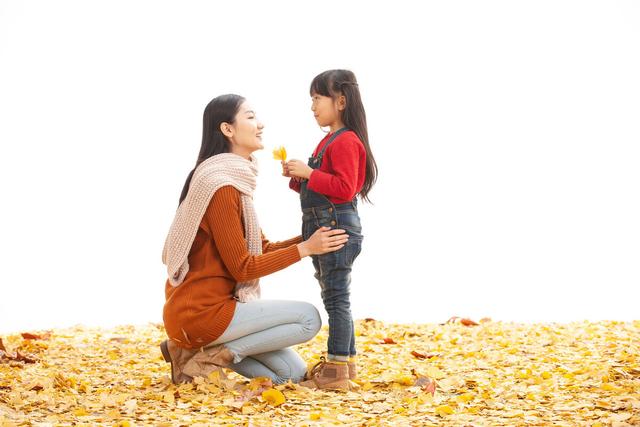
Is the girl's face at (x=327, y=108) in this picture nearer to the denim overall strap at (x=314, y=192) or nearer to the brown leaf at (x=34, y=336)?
the denim overall strap at (x=314, y=192)

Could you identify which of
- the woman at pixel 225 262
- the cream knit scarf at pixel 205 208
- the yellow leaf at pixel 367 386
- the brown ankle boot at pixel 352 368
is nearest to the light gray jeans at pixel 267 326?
the woman at pixel 225 262

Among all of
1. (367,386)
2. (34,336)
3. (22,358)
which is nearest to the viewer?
(367,386)

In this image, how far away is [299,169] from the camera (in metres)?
3.35

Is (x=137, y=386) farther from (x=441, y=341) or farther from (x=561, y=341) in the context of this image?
(x=561, y=341)

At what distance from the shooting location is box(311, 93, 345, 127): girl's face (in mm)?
3455

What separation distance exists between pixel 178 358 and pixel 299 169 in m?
1.02

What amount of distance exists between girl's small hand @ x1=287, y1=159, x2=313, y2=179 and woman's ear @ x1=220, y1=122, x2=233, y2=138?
317 millimetres

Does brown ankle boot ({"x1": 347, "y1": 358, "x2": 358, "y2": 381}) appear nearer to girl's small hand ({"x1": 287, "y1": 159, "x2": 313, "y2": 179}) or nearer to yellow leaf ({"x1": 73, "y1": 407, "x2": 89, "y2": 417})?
girl's small hand ({"x1": 287, "y1": 159, "x2": 313, "y2": 179})

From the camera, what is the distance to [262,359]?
3.64m

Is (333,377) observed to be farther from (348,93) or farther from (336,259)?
(348,93)

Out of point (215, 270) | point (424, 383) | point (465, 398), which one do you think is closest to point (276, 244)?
point (215, 270)

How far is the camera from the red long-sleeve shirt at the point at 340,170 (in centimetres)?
328

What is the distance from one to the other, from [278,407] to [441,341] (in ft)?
6.87

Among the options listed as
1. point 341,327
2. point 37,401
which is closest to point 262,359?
point 341,327
